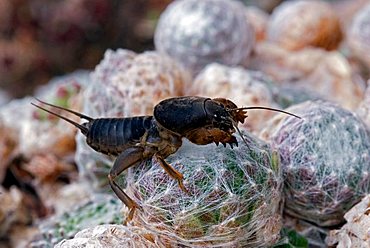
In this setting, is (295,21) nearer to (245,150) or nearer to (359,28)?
(359,28)

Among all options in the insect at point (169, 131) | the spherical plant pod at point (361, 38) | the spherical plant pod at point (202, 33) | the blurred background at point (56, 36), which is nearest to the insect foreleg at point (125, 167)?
the insect at point (169, 131)

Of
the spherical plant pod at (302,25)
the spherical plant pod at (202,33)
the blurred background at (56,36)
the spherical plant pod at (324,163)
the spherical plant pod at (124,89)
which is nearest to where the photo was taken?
the spherical plant pod at (324,163)

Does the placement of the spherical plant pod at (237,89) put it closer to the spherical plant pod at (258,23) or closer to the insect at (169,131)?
the insect at (169,131)

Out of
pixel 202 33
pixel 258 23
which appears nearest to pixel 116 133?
pixel 202 33

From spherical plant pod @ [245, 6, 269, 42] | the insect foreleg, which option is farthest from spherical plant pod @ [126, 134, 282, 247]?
spherical plant pod @ [245, 6, 269, 42]

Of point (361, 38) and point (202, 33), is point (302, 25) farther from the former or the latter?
point (202, 33)
